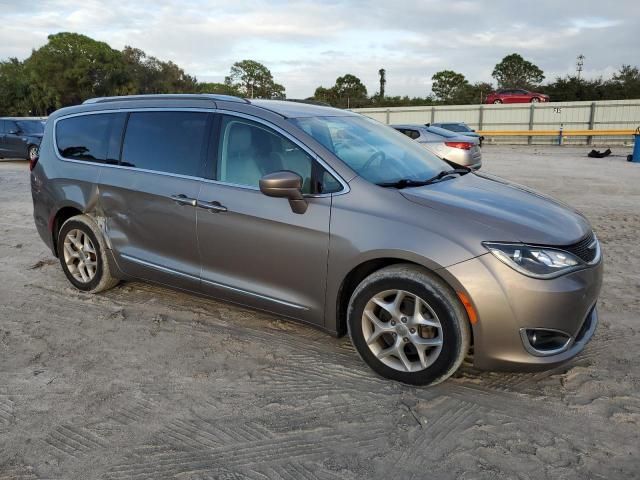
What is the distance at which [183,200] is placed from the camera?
3881 mm

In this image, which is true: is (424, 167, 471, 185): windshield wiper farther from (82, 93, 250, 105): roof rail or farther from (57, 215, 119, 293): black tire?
(57, 215, 119, 293): black tire

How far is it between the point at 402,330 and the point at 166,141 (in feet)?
7.83

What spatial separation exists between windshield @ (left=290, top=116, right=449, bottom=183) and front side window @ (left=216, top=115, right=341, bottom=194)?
0.18 metres

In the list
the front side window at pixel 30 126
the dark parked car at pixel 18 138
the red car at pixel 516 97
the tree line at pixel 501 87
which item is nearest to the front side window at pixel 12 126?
the dark parked car at pixel 18 138

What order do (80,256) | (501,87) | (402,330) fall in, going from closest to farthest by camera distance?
1. (402,330)
2. (80,256)
3. (501,87)

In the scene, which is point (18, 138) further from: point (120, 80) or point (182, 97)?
point (120, 80)

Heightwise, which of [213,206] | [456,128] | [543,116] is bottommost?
[213,206]

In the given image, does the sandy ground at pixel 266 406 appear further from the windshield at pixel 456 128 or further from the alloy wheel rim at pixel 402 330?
the windshield at pixel 456 128

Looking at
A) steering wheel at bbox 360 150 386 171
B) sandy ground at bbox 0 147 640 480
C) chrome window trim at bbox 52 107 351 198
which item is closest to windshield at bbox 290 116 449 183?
steering wheel at bbox 360 150 386 171

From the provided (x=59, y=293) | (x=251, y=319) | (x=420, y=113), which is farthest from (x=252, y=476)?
(x=420, y=113)

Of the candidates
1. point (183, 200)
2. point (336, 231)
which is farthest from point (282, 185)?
point (183, 200)

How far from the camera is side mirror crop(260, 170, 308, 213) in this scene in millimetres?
3217

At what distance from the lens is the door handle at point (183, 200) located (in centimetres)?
383

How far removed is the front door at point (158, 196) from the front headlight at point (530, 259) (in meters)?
2.16
